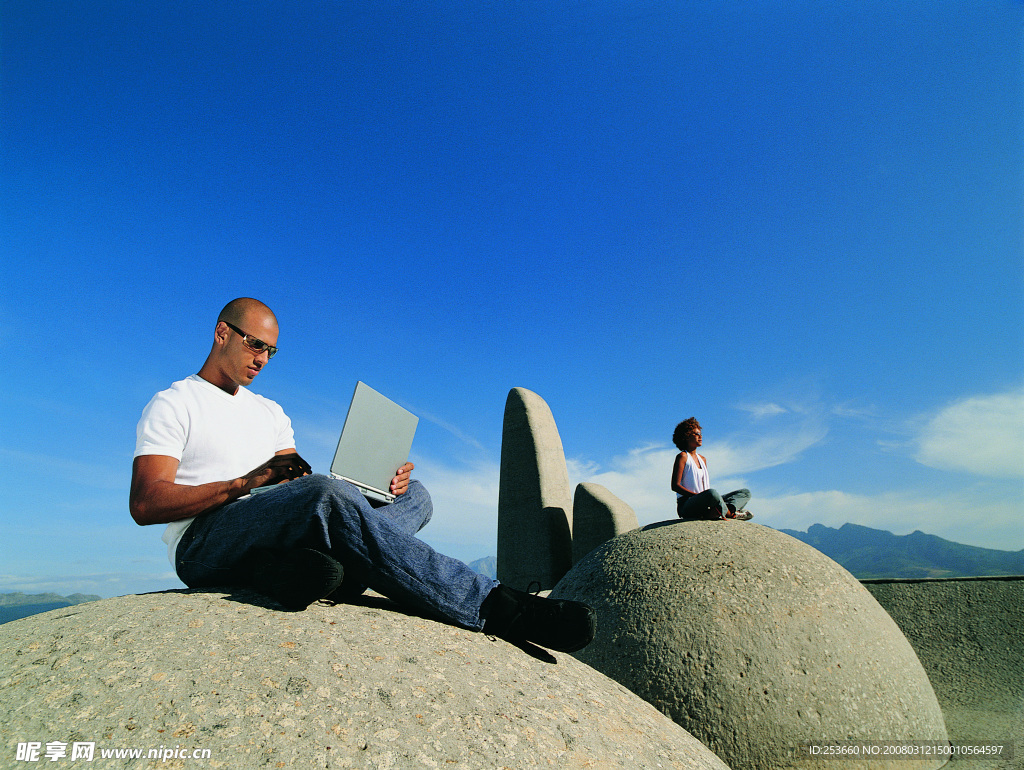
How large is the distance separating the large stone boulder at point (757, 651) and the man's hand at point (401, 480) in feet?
6.52

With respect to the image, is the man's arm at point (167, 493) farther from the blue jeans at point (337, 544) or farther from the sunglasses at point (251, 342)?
the sunglasses at point (251, 342)

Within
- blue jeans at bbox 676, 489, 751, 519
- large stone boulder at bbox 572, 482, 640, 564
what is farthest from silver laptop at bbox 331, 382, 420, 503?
large stone boulder at bbox 572, 482, 640, 564

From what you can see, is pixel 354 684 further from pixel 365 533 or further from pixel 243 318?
pixel 243 318

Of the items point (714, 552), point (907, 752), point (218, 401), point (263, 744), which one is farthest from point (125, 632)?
point (907, 752)

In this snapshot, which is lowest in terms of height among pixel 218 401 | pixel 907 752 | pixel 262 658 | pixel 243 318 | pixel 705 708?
pixel 907 752

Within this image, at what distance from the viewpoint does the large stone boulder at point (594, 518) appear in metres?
11.1

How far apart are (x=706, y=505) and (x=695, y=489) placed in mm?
373

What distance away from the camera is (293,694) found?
197 cm

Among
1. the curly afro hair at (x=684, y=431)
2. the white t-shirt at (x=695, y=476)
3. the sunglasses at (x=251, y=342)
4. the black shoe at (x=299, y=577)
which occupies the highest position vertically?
the curly afro hair at (x=684, y=431)

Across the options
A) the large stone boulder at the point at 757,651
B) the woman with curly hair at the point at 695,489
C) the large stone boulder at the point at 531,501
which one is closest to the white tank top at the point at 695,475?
the woman with curly hair at the point at 695,489

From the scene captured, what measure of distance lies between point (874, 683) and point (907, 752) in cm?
48

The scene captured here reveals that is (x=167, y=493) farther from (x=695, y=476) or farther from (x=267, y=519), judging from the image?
(x=695, y=476)

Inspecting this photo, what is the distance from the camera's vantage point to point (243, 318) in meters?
2.98

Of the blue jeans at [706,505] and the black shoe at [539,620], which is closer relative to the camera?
the black shoe at [539,620]
